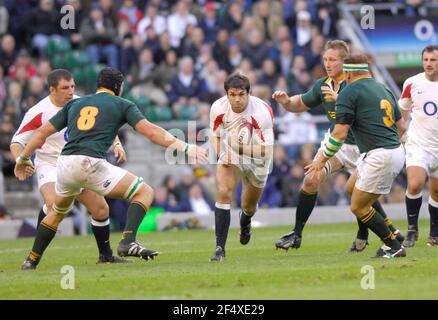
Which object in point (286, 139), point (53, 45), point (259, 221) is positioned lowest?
point (259, 221)

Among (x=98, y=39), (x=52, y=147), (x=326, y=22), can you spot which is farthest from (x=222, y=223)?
(x=326, y=22)

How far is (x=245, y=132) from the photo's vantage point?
13539 millimetres

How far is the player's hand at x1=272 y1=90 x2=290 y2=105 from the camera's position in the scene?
13.8m

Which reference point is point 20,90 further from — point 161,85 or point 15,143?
point 15,143

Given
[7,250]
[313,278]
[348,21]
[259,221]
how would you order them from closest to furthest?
[313,278]
[7,250]
[259,221]
[348,21]

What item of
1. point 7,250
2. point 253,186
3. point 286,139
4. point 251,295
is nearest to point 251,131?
point 253,186

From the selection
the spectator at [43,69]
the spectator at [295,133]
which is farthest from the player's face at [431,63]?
the spectator at [43,69]

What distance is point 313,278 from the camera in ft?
35.8

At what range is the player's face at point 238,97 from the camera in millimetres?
13156

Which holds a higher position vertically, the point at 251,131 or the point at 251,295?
the point at 251,131

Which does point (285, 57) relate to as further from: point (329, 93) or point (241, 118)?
point (241, 118)

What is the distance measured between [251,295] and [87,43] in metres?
15.9

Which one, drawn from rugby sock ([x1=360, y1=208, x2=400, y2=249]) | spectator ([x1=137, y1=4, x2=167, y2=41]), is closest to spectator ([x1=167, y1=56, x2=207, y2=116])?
spectator ([x1=137, y1=4, x2=167, y2=41])

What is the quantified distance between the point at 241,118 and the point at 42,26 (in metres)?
12.4
